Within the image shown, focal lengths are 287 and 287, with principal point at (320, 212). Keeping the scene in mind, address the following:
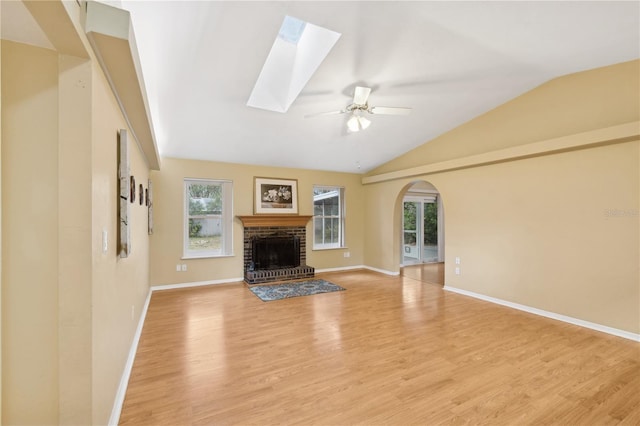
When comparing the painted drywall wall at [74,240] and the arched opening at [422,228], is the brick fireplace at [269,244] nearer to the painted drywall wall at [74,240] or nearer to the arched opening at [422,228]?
the arched opening at [422,228]

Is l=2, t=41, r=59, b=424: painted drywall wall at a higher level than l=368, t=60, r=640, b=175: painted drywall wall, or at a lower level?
lower

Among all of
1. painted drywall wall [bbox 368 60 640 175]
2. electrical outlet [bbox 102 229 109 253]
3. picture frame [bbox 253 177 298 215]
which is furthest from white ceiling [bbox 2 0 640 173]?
picture frame [bbox 253 177 298 215]

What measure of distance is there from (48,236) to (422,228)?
312 inches

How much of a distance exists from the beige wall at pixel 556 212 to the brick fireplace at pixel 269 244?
2.92 metres

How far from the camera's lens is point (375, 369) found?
2492 mm

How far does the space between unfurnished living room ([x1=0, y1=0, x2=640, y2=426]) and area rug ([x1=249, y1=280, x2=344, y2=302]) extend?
0.23 feet

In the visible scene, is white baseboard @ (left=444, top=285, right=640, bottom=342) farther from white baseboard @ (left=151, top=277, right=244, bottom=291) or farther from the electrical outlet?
the electrical outlet

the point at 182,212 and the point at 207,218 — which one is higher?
the point at 182,212

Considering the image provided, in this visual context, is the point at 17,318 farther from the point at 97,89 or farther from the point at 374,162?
the point at 374,162

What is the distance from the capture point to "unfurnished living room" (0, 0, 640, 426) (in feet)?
4.41

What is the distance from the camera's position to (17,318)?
4.29ft

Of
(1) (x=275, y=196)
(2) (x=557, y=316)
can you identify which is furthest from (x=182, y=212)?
(2) (x=557, y=316)

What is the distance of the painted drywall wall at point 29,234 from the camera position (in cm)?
129

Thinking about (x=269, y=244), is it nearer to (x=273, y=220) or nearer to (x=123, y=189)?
(x=273, y=220)
